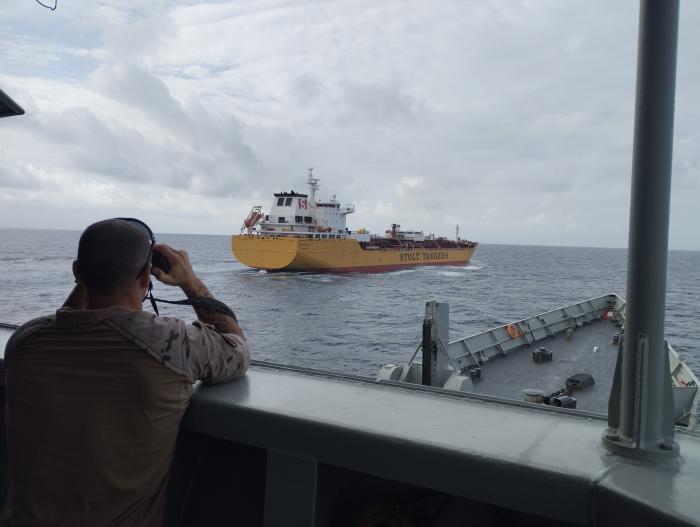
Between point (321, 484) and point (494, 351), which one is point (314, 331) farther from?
point (321, 484)

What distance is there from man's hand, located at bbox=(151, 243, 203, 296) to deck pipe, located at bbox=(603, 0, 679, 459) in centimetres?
120

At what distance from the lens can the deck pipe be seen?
3.61 ft

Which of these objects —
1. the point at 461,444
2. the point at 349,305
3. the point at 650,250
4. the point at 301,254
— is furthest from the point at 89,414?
the point at 301,254

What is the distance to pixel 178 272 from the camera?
1631 millimetres

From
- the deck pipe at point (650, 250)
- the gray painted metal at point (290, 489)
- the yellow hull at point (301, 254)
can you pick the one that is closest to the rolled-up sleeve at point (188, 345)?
the gray painted metal at point (290, 489)

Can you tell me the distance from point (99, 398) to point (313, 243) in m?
34.4

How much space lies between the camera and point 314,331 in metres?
19.2

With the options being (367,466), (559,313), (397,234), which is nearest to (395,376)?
(367,466)

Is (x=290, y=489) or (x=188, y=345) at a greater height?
(x=188, y=345)

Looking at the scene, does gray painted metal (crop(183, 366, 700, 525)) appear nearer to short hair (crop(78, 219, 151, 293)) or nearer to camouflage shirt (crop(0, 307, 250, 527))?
camouflage shirt (crop(0, 307, 250, 527))

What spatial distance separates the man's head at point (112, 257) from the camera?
1.27 metres

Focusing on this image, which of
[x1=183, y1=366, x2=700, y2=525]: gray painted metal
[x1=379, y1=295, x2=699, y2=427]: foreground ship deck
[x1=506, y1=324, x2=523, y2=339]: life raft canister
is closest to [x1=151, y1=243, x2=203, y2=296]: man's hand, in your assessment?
[x1=183, y1=366, x2=700, y2=525]: gray painted metal

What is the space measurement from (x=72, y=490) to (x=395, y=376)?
4.67 m

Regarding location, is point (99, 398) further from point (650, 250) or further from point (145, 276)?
point (650, 250)
